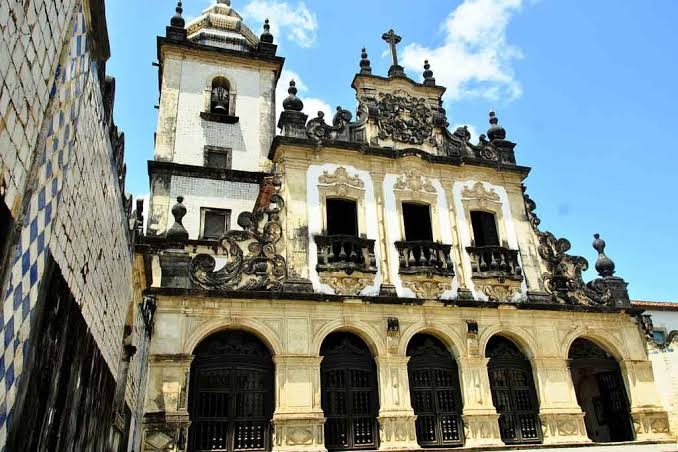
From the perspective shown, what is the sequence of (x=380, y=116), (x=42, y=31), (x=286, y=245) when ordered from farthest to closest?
(x=380, y=116) → (x=286, y=245) → (x=42, y=31)

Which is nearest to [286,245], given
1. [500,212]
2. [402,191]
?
[402,191]

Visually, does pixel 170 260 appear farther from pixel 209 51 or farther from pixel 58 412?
pixel 209 51

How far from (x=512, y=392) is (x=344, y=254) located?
5.95 m

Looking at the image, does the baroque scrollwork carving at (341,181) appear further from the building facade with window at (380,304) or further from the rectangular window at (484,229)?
the rectangular window at (484,229)

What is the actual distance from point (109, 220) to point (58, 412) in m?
2.60

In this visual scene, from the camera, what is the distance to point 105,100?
6191 mm

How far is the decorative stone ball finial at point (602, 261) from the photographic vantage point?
704 inches

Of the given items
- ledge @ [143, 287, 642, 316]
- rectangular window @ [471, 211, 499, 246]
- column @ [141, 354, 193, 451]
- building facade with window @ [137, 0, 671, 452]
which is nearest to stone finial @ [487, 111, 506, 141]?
building facade with window @ [137, 0, 671, 452]

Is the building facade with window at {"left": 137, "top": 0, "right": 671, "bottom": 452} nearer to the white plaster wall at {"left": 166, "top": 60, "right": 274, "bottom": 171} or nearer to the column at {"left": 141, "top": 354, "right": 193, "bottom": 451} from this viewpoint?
the column at {"left": 141, "top": 354, "right": 193, "bottom": 451}

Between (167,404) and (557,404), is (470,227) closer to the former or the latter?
(557,404)

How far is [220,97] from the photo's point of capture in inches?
873

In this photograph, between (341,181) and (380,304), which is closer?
(380,304)

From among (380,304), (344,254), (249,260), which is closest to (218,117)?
(249,260)

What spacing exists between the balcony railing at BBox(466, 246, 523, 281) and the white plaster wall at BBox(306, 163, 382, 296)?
3.00 meters
